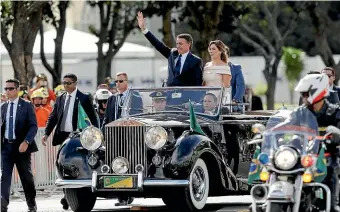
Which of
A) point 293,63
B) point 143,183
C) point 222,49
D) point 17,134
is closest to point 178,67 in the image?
point 222,49

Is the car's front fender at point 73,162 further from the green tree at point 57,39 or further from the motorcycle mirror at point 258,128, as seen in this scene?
the green tree at point 57,39

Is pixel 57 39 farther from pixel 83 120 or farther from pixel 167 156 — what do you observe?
pixel 167 156

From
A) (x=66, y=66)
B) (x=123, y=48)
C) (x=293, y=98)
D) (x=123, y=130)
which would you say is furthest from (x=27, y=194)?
(x=293, y=98)

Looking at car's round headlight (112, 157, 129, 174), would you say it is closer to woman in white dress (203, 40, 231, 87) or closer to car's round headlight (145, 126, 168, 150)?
car's round headlight (145, 126, 168, 150)

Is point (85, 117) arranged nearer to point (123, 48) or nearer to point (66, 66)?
point (123, 48)

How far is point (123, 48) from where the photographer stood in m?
44.2

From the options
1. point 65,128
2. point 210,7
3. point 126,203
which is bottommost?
point 126,203

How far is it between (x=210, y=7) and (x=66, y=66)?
469 inches

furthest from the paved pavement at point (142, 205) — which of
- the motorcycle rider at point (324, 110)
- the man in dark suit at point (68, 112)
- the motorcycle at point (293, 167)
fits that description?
the motorcycle at point (293, 167)

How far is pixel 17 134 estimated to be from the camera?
16547 millimetres

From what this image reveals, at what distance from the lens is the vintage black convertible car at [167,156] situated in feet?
49.0

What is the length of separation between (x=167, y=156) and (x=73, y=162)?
128 cm

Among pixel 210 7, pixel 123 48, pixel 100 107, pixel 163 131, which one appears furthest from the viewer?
pixel 123 48

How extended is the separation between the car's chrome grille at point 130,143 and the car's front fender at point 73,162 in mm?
396
